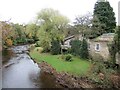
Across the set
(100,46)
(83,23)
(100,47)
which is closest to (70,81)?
(100,47)

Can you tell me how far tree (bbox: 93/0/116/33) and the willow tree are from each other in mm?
8457

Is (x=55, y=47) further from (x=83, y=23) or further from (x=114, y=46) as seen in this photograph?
(x=114, y=46)

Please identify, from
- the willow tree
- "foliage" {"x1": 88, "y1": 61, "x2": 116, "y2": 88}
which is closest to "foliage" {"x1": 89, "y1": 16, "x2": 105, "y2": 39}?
"foliage" {"x1": 88, "y1": 61, "x2": 116, "y2": 88}

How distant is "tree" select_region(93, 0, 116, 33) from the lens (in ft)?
116

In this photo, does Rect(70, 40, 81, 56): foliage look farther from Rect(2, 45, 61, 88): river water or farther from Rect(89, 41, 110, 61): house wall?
Rect(2, 45, 61, 88): river water

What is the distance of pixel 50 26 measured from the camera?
1594 inches

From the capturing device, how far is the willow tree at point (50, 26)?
4031cm

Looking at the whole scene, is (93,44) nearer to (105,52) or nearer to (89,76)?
(105,52)

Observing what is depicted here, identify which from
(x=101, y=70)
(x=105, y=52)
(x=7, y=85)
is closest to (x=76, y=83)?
(x=101, y=70)

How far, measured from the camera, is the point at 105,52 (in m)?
28.2

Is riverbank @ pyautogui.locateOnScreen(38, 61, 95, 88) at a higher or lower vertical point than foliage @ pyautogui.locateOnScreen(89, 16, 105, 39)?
lower

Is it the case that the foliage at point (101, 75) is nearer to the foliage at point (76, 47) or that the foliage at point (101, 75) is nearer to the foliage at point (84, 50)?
the foliage at point (84, 50)

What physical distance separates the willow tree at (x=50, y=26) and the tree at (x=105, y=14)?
27.7 feet

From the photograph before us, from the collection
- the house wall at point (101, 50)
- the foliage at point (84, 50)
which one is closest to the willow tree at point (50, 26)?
the foliage at point (84, 50)
